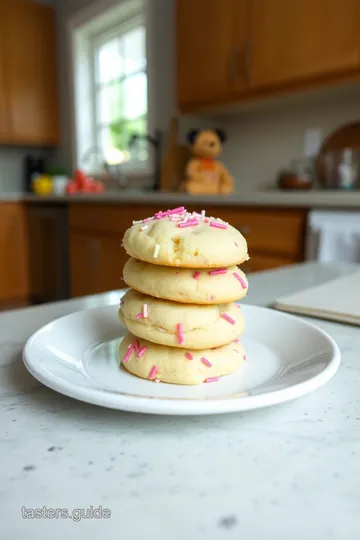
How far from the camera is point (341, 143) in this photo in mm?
2385

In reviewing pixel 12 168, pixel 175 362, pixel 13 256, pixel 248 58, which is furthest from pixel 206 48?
pixel 12 168

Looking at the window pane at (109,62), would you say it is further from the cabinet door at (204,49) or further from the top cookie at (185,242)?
the top cookie at (185,242)

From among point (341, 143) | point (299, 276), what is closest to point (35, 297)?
point (341, 143)

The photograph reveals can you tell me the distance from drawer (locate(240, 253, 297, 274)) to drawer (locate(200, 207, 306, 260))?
0.02 meters

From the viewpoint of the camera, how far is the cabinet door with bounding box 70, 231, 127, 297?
2.68 metres

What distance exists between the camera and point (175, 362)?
43 centimetres

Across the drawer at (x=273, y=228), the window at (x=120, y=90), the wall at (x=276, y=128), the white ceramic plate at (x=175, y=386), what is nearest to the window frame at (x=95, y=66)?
the window at (x=120, y=90)

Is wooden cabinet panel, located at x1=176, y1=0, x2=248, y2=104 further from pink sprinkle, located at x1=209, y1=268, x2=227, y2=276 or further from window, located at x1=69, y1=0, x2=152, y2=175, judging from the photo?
pink sprinkle, located at x1=209, y1=268, x2=227, y2=276

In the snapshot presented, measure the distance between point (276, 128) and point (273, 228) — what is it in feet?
3.48

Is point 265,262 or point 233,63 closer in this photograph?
point 265,262

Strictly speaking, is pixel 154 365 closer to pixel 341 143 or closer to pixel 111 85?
pixel 341 143

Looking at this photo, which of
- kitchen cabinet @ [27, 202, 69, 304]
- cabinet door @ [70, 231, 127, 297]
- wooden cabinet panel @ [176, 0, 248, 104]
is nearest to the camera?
wooden cabinet panel @ [176, 0, 248, 104]

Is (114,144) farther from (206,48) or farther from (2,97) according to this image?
(206,48)

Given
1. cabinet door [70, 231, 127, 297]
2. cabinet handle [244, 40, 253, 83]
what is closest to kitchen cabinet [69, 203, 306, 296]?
cabinet door [70, 231, 127, 297]
